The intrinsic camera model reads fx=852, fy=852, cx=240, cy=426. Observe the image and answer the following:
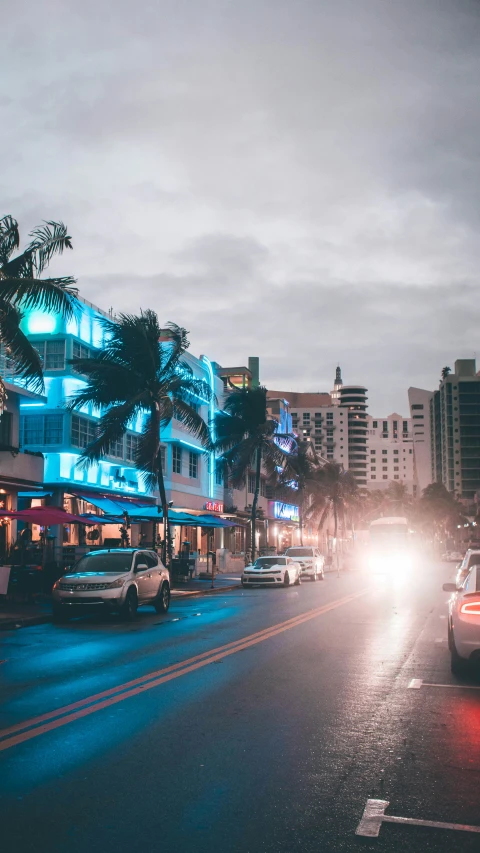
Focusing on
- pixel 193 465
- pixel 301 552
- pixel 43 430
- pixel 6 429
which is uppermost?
pixel 43 430

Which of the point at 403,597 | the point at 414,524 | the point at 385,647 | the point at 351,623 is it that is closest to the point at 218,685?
the point at 385,647

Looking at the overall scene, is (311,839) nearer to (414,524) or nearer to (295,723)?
(295,723)

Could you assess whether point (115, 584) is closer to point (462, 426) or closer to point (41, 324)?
point (41, 324)

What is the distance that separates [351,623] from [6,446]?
15.6 meters

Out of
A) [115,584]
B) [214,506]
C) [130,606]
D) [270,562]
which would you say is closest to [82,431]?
[270,562]

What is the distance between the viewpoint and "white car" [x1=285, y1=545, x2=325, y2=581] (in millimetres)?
41844

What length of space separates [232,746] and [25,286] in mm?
15604

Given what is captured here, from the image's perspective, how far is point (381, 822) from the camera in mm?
5215

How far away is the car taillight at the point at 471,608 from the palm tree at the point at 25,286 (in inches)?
526

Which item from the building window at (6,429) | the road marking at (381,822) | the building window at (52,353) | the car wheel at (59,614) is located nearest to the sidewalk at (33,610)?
the car wheel at (59,614)

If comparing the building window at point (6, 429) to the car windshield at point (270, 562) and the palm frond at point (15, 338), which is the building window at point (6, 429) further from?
the car windshield at point (270, 562)

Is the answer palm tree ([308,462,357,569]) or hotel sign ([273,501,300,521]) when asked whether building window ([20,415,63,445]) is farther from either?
palm tree ([308,462,357,569])

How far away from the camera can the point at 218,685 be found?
10.1m

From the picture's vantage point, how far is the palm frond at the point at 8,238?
21.1m
